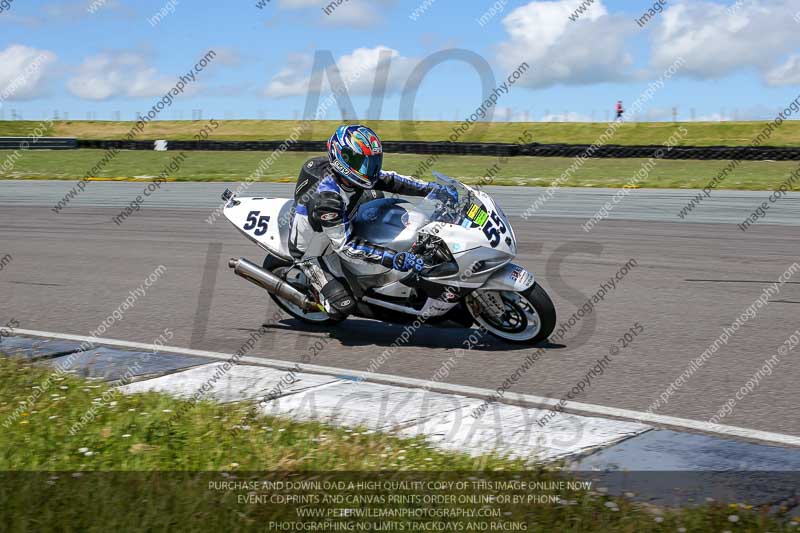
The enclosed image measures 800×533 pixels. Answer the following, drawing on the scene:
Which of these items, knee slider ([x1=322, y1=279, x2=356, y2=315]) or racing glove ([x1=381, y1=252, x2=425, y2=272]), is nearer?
racing glove ([x1=381, y1=252, x2=425, y2=272])

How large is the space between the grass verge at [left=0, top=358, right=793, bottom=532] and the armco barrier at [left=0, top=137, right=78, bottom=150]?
3775cm

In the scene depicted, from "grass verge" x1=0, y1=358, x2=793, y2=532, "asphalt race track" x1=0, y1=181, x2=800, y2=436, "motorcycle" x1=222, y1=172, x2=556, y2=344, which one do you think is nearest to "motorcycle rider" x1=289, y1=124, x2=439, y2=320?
"motorcycle" x1=222, y1=172, x2=556, y2=344

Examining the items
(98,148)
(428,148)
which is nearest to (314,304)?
(428,148)

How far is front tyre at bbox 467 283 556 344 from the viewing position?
6.89 meters

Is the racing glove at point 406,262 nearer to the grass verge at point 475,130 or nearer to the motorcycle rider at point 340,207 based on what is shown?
the motorcycle rider at point 340,207

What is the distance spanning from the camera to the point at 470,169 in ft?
97.6

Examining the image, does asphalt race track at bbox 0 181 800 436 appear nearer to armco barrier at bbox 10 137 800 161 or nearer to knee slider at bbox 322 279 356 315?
knee slider at bbox 322 279 356 315

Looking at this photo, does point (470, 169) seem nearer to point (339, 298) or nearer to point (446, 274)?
point (339, 298)

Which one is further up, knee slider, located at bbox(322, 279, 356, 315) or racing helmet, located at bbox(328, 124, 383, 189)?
racing helmet, located at bbox(328, 124, 383, 189)

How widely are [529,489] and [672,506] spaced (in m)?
0.60

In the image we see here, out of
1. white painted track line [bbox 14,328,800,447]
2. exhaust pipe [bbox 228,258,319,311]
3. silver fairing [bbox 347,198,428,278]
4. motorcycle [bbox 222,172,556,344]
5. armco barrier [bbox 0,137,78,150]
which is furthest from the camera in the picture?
armco barrier [bbox 0,137,78,150]

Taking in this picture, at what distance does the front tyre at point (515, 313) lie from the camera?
6895 millimetres

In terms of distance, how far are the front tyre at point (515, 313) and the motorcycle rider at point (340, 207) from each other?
620 millimetres

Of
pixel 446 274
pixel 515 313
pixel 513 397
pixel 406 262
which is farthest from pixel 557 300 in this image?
pixel 513 397
